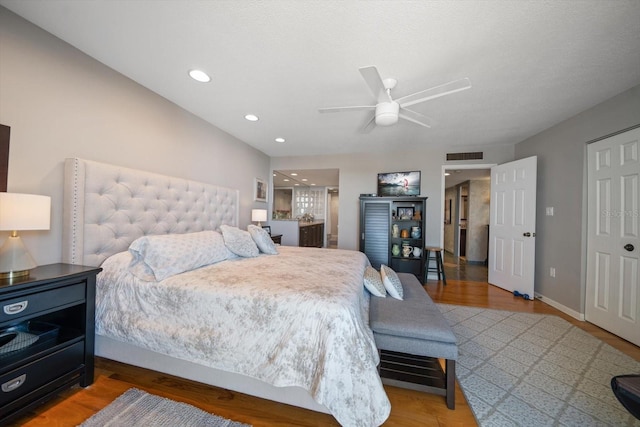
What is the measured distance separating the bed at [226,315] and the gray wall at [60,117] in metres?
0.14

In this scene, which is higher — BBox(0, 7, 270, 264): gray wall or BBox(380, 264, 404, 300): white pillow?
BBox(0, 7, 270, 264): gray wall

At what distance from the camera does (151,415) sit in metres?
1.29

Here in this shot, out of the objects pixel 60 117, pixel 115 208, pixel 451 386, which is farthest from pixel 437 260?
pixel 60 117

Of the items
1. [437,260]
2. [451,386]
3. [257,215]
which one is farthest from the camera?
[437,260]

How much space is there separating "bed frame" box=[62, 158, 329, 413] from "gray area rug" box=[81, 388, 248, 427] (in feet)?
Answer: 0.49

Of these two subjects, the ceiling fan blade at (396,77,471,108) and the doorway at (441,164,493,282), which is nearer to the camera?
the ceiling fan blade at (396,77,471,108)

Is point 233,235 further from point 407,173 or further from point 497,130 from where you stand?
point 497,130

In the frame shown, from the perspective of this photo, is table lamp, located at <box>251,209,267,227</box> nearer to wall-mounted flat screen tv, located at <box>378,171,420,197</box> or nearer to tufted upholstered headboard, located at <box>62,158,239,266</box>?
tufted upholstered headboard, located at <box>62,158,239,266</box>

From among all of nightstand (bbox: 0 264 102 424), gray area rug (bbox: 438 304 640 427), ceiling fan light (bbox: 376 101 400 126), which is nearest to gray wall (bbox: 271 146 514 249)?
gray area rug (bbox: 438 304 640 427)

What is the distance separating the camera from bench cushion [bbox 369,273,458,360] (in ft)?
4.53

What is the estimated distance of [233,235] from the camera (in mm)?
2391

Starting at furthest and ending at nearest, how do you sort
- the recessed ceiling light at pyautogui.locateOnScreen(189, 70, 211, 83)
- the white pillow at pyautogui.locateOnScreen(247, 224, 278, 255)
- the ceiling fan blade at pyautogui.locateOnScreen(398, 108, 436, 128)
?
the white pillow at pyautogui.locateOnScreen(247, 224, 278, 255) < the ceiling fan blade at pyautogui.locateOnScreen(398, 108, 436, 128) < the recessed ceiling light at pyautogui.locateOnScreen(189, 70, 211, 83)

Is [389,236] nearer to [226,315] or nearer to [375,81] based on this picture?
[375,81]

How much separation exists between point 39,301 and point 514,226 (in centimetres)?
521
